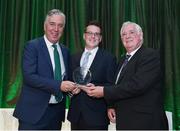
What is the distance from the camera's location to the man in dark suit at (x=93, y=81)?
7.88ft

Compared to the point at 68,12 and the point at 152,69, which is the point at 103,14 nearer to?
the point at 68,12

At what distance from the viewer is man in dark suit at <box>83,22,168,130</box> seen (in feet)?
7.16

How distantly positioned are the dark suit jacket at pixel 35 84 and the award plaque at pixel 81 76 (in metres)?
0.13

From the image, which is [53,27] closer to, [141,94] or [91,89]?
[91,89]

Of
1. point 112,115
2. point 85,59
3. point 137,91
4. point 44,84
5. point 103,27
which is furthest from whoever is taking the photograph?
point 103,27

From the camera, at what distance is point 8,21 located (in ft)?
13.6

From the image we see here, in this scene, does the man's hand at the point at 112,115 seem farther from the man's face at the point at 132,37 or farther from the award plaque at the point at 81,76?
the man's face at the point at 132,37

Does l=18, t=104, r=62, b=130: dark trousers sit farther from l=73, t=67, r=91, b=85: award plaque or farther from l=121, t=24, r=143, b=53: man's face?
l=121, t=24, r=143, b=53: man's face

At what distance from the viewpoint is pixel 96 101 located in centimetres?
243

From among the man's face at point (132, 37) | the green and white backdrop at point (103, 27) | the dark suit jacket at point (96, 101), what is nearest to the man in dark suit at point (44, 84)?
the dark suit jacket at point (96, 101)

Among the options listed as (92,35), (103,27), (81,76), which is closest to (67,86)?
(81,76)

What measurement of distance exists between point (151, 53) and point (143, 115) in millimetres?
432

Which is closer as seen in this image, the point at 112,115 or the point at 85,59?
the point at 112,115

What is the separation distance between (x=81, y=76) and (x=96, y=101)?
0.25 meters
